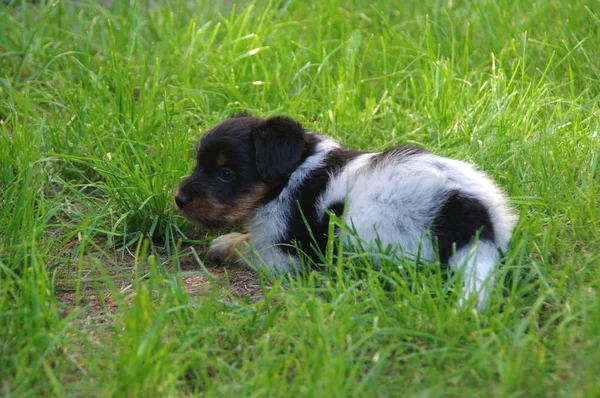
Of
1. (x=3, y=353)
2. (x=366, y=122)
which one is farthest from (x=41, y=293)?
(x=366, y=122)

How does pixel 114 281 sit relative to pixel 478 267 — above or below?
below

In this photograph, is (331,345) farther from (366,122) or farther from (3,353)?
(366,122)

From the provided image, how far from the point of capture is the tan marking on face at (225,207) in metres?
4.48

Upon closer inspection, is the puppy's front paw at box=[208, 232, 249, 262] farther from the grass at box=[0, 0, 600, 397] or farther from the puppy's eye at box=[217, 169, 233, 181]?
the puppy's eye at box=[217, 169, 233, 181]

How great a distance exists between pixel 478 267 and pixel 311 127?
2314mm

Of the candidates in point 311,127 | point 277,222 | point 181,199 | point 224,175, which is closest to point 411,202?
point 277,222

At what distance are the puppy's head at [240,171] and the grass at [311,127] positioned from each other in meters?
0.31

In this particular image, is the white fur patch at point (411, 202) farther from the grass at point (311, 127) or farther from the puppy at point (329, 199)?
the grass at point (311, 127)

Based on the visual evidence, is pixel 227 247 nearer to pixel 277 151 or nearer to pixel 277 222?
→ pixel 277 222

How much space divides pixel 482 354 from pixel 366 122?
298 centimetres

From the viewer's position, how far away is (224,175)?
457 centimetres

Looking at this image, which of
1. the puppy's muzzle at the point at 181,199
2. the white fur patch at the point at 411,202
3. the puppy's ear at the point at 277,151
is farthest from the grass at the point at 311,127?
the puppy's ear at the point at 277,151

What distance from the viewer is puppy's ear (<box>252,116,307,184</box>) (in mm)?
4449

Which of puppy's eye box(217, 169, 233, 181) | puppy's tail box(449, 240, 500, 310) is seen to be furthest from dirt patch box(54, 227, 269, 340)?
puppy's tail box(449, 240, 500, 310)
